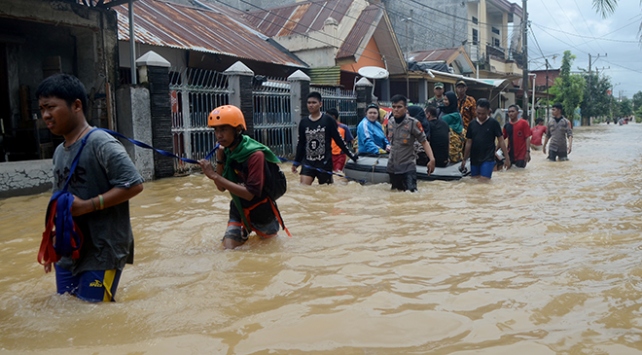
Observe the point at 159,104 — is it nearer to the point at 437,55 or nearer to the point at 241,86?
the point at 241,86

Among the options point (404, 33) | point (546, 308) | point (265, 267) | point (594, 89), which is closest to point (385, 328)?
point (546, 308)

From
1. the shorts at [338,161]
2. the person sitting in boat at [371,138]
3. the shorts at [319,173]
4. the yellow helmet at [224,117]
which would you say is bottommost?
the shorts at [319,173]

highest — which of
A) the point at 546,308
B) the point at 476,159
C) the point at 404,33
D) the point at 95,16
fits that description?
the point at 404,33

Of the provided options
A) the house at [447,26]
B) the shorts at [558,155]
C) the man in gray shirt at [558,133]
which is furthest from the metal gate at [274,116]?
the house at [447,26]

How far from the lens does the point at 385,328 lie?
2.96 meters

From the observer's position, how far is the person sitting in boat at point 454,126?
32.7ft

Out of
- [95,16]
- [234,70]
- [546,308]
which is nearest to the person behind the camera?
[546,308]

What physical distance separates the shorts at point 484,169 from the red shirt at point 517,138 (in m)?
3.23

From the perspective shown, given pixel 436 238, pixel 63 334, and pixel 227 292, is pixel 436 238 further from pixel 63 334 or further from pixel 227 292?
pixel 63 334

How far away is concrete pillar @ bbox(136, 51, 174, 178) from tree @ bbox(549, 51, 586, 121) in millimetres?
42996

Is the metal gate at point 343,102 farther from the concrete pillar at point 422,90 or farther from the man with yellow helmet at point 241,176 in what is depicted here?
the man with yellow helmet at point 241,176

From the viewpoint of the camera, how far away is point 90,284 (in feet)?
9.71

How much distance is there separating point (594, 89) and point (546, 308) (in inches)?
2566

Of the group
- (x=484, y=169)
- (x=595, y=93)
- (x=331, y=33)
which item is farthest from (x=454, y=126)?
(x=595, y=93)
